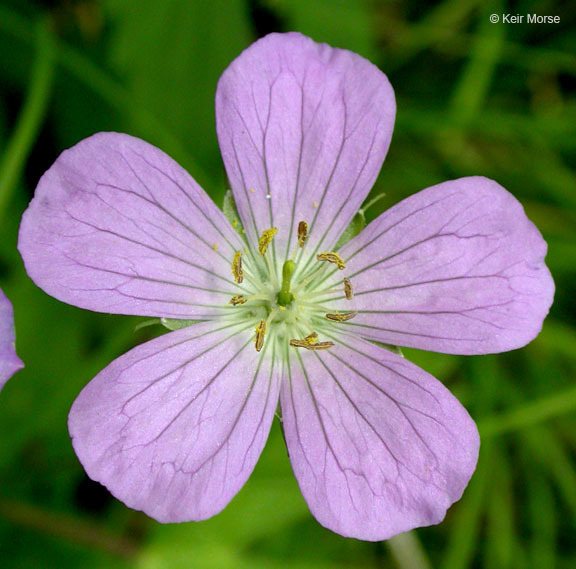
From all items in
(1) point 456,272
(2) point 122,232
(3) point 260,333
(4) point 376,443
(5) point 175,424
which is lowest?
(4) point 376,443

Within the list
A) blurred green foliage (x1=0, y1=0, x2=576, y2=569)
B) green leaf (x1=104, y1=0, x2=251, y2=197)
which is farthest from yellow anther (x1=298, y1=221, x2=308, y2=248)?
green leaf (x1=104, y1=0, x2=251, y2=197)

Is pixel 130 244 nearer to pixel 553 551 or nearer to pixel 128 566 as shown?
pixel 128 566

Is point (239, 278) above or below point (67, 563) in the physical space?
above

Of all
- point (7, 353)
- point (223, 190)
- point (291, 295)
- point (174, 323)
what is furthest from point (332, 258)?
point (223, 190)

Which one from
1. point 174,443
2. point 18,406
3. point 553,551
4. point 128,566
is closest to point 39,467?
point 18,406

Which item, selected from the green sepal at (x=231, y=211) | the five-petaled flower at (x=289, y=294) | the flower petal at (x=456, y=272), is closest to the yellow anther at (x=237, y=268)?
the five-petaled flower at (x=289, y=294)

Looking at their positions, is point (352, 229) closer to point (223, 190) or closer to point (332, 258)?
point (332, 258)

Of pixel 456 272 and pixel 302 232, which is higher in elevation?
pixel 302 232

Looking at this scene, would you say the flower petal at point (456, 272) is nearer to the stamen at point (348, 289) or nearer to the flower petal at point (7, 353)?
the stamen at point (348, 289)
